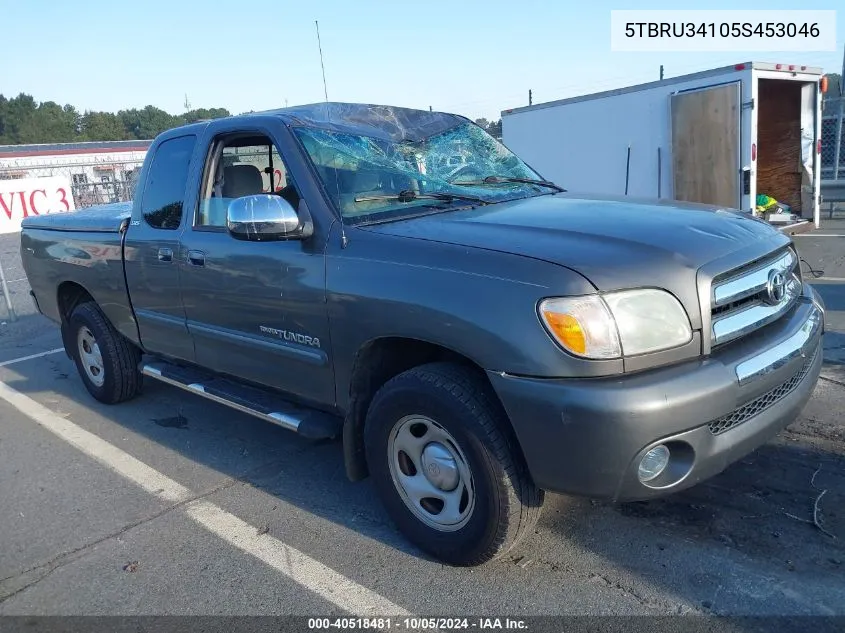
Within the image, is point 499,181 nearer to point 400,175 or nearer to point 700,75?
point 400,175

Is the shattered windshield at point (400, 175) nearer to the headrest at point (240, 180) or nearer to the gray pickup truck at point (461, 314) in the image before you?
the gray pickup truck at point (461, 314)

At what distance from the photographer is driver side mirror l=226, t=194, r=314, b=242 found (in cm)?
319

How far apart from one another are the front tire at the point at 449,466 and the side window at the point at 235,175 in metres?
1.68

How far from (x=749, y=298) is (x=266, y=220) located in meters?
2.08

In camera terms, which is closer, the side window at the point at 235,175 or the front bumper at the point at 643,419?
the front bumper at the point at 643,419

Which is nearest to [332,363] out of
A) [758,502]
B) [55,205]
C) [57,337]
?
[758,502]

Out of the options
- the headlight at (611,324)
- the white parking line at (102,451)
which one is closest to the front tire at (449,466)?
the headlight at (611,324)

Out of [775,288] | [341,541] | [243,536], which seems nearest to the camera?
[775,288]

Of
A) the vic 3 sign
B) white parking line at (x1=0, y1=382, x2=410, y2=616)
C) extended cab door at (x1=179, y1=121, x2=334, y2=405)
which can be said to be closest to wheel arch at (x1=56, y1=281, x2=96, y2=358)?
white parking line at (x1=0, y1=382, x2=410, y2=616)

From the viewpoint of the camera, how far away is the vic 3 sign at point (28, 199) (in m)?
10.4

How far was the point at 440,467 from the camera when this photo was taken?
291cm

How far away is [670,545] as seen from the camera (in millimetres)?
3023

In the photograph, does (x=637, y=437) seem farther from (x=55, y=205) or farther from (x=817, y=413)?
(x=55, y=205)

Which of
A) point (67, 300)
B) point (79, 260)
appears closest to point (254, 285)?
point (79, 260)
